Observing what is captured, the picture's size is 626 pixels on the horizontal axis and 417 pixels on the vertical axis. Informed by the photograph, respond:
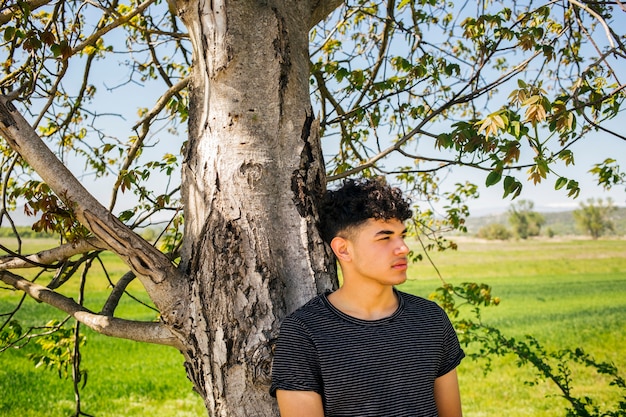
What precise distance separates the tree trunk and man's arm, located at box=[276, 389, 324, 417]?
0.22m

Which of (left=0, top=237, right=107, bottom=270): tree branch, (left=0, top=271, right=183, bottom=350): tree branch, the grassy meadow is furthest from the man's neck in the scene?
the grassy meadow

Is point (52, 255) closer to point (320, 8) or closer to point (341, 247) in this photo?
point (341, 247)

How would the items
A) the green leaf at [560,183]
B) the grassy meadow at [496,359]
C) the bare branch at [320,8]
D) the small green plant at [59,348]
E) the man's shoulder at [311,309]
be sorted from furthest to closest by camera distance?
1. the grassy meadow at [496,359]
2. the small green plant at [59,348]
3. the bare branch at [320,8]
4. the green leaf at [560,183]
5. the man's shoulder at [311,309]

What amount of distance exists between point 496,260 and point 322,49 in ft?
89.1

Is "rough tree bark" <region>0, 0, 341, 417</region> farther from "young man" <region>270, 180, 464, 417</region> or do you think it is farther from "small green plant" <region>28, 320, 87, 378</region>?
"small green plant" <region>28, 320, 87, 378</region>

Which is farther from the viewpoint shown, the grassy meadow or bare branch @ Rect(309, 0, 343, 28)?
the grassy meadow

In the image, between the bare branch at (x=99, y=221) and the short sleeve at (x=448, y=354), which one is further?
the bare branch at (x=99, y=221)

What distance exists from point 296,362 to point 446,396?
0.57 meters

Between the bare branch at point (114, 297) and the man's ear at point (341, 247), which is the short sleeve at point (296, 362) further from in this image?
the bare branch at point (114, 297)

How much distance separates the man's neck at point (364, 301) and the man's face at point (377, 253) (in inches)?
1.3

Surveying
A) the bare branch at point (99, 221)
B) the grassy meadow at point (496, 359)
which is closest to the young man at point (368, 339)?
the bare branch at point (99, 221)

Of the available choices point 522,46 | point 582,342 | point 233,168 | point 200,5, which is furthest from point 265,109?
point 582,342

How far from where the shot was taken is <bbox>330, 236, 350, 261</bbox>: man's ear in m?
2.08

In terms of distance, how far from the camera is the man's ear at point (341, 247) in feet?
6.83
